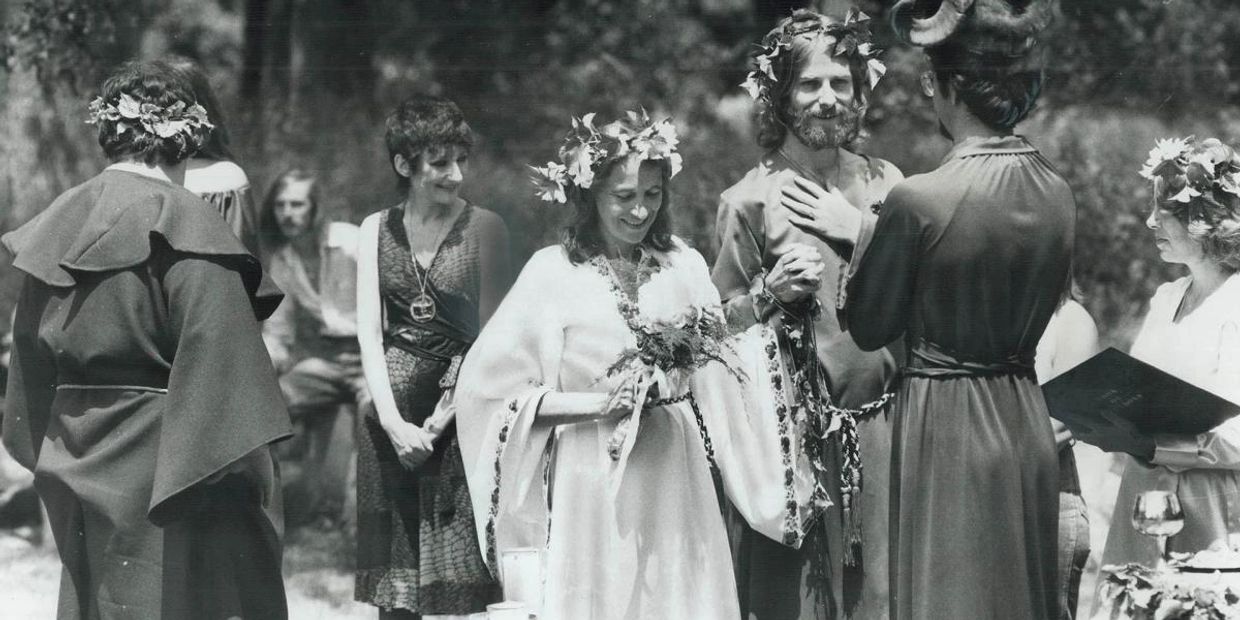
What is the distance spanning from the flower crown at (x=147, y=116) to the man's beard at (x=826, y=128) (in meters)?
2.10

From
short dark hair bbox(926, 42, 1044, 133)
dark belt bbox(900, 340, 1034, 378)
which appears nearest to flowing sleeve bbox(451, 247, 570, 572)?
dark belt bbox(900, 340, 1034, 378)

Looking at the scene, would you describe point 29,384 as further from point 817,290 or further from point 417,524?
point 817,290

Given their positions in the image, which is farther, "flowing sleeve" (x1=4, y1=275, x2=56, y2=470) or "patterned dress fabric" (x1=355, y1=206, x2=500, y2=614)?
"patterned dress fabric" (x1=355, y1=206, x2=500, y2=614)

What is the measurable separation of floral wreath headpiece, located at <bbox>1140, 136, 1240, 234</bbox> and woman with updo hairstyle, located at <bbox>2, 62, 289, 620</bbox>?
3276 millimetres

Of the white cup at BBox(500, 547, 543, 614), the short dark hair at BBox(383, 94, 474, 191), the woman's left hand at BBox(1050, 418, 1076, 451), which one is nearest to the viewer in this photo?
the white cup at BBox(500, 547, 543, 614)

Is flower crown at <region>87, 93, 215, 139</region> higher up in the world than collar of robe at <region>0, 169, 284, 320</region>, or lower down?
higher up

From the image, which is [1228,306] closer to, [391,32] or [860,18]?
[860,18]

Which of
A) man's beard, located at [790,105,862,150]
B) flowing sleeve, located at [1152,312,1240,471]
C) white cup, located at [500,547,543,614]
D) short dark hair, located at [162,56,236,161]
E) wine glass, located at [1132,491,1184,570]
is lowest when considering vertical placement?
white cup, located at [500,547,543,614]

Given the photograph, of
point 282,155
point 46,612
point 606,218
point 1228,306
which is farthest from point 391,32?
point 1228,306

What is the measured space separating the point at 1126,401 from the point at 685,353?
1527 millimetres

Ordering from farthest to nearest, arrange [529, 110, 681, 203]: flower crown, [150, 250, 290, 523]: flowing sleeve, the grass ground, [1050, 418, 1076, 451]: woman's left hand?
the grass ground, [1050, 418, 1076, 451]: woman's left hand, [529, 110, 681, 203]: flower crown, [150, 250, 290, 523]: flowing sleeve

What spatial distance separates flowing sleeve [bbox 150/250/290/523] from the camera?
624 cm

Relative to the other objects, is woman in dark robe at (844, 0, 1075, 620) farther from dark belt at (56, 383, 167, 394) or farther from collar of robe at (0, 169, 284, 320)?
dark belt at (56, 383, 167, 394)

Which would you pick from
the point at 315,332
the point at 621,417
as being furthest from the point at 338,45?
the point at 621,417
